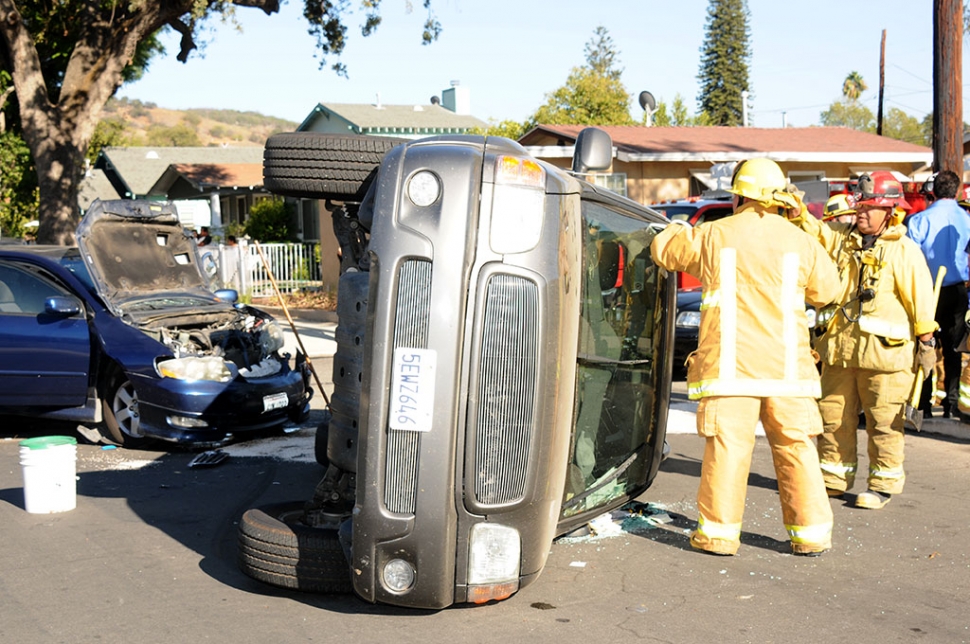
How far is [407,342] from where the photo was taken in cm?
404

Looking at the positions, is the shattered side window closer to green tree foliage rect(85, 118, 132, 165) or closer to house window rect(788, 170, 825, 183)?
house window rect(788, 170, 825, 183)

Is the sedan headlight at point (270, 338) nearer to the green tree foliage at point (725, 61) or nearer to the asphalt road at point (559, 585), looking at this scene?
the asphalt road at point (559, 585)

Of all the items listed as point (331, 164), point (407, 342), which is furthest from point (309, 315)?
point (407, 342)

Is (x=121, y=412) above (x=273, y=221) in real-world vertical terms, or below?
below

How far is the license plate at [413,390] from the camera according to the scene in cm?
400

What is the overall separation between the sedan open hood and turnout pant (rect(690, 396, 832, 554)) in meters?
5.17

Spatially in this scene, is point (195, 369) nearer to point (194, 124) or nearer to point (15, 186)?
point (15, 186)

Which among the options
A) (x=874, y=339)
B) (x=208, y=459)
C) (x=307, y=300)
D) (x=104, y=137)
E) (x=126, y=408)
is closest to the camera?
(x=874, y=339)

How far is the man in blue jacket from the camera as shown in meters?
8.66

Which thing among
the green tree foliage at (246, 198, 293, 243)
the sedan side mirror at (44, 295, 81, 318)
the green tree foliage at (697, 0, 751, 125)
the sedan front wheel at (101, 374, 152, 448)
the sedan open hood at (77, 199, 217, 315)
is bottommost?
the sedan front wheel at (101, 374, 152, 448)

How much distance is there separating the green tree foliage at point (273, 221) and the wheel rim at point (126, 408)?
78.1 feet

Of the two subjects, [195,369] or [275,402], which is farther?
[275,402]

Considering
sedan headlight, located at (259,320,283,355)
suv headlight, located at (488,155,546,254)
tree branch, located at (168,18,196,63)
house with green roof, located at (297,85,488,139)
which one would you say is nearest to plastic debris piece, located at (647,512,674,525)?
suv headlight, located at (488,155,546,254)

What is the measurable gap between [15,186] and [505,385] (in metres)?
29.9
